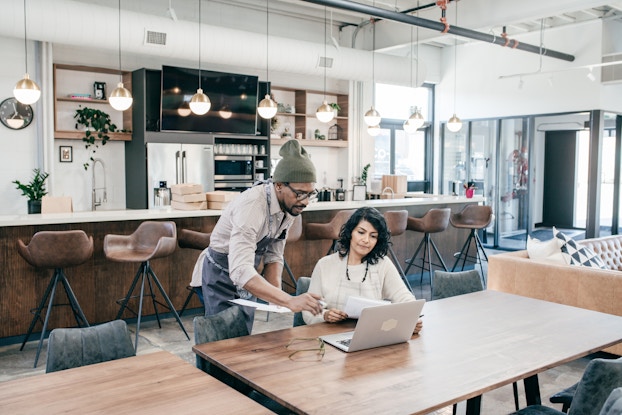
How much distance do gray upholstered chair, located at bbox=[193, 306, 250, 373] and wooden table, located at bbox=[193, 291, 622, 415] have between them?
119 mm

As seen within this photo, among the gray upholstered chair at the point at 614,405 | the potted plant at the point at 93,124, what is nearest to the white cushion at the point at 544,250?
the gray upholstered chair at the point at 614,405

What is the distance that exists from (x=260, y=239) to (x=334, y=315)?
21.1 inches

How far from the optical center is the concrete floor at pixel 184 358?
3.82 metres

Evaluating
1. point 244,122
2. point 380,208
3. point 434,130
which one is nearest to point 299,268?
point 380,208

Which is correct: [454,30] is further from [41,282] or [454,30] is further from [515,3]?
[41,282]

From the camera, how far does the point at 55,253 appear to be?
14.9 feet

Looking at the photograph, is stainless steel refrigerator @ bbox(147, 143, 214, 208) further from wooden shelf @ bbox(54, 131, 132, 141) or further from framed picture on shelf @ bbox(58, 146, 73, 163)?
framed picture on shelf @ bbox(58, 146, 73, 163)

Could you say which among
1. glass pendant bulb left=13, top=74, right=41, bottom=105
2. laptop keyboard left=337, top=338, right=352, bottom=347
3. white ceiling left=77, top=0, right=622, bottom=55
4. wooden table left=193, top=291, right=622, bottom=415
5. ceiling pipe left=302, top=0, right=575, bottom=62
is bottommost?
wooden table left=193, top=291, right=622, bottom=415

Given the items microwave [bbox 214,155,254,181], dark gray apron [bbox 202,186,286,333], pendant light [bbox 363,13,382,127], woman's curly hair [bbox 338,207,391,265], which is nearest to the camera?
dark gray apron [bbox 202,186,286,333]

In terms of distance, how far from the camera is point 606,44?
9.43 metres

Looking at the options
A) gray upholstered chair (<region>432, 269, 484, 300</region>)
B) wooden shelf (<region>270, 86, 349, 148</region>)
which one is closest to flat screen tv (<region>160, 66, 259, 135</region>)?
wooden shelf (<region>270, 86, 349, 148</region>)

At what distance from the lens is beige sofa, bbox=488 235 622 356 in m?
4.40

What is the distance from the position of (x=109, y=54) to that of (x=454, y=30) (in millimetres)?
4357

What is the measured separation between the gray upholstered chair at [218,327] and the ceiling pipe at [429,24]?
13.2 feet
